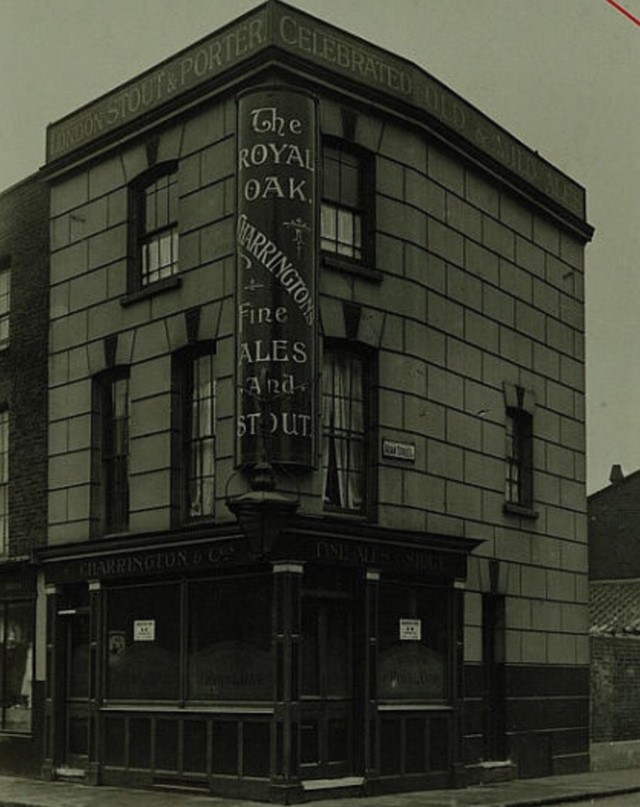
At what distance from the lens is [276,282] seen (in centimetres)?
1741

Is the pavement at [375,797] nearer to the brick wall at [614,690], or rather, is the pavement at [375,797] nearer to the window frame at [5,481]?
the window frame at [5,481]

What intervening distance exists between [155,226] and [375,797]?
339 inches

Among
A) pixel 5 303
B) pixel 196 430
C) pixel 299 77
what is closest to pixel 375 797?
pixel 196 430

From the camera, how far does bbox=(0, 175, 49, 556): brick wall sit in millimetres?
21969

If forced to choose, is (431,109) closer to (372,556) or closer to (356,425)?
(356,425)

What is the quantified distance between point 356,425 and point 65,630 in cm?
572

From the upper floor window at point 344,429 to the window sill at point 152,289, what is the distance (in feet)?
8.02

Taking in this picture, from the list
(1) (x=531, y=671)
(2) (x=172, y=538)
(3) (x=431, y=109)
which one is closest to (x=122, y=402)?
(2) (x=172, y=538)

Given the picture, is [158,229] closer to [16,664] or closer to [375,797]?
[16,664]

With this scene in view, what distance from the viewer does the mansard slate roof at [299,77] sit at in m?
18.3

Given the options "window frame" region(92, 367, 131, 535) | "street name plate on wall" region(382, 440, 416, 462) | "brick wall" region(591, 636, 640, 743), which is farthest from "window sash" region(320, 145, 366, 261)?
"brick wall" region(591, 636, 640, 743)

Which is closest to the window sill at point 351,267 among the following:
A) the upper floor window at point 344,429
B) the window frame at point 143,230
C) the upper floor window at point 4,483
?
the upper floor window at point 344,429

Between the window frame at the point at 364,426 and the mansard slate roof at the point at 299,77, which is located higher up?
the mansard slate roof at the point at 299,77

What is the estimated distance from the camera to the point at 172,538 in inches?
721
